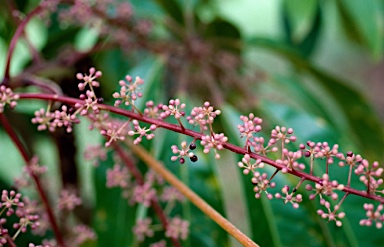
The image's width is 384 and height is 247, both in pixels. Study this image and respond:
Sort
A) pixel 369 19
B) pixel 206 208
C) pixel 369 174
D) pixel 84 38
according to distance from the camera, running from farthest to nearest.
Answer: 1. pixel 84 38
2. pixel 369 19
3. pixel 206 208
4. pixel 369 174

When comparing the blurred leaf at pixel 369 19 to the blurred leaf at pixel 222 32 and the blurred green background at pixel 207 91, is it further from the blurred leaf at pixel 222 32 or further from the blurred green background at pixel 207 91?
the blurred leaf at pixel 222 32

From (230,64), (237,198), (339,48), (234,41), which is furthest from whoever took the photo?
(339,48)

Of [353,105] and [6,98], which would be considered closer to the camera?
[6,98]

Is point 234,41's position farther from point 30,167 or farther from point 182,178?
point 30,167

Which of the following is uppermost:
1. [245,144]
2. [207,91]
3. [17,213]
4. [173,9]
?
[173,9]

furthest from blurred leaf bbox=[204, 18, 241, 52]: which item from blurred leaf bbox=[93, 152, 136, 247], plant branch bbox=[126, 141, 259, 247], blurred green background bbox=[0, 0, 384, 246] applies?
plant branch bbox=[126, 141, 259, 247]

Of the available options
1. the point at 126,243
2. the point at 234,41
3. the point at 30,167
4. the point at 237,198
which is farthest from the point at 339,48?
the point at 30,167

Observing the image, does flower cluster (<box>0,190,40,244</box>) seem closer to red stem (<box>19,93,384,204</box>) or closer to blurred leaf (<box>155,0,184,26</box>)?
red stem (<box>19,93,384,204</box>)

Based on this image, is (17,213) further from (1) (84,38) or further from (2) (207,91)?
(1) (84,38)

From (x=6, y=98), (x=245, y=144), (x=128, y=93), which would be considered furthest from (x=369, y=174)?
(x=6, y=98)

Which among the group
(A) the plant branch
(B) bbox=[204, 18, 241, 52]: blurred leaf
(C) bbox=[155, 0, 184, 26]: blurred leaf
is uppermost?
(B) bbox=[204, 18, 241, 52]: blurred leaf

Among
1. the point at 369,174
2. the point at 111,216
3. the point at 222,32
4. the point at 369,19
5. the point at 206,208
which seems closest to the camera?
the point at 369,174
